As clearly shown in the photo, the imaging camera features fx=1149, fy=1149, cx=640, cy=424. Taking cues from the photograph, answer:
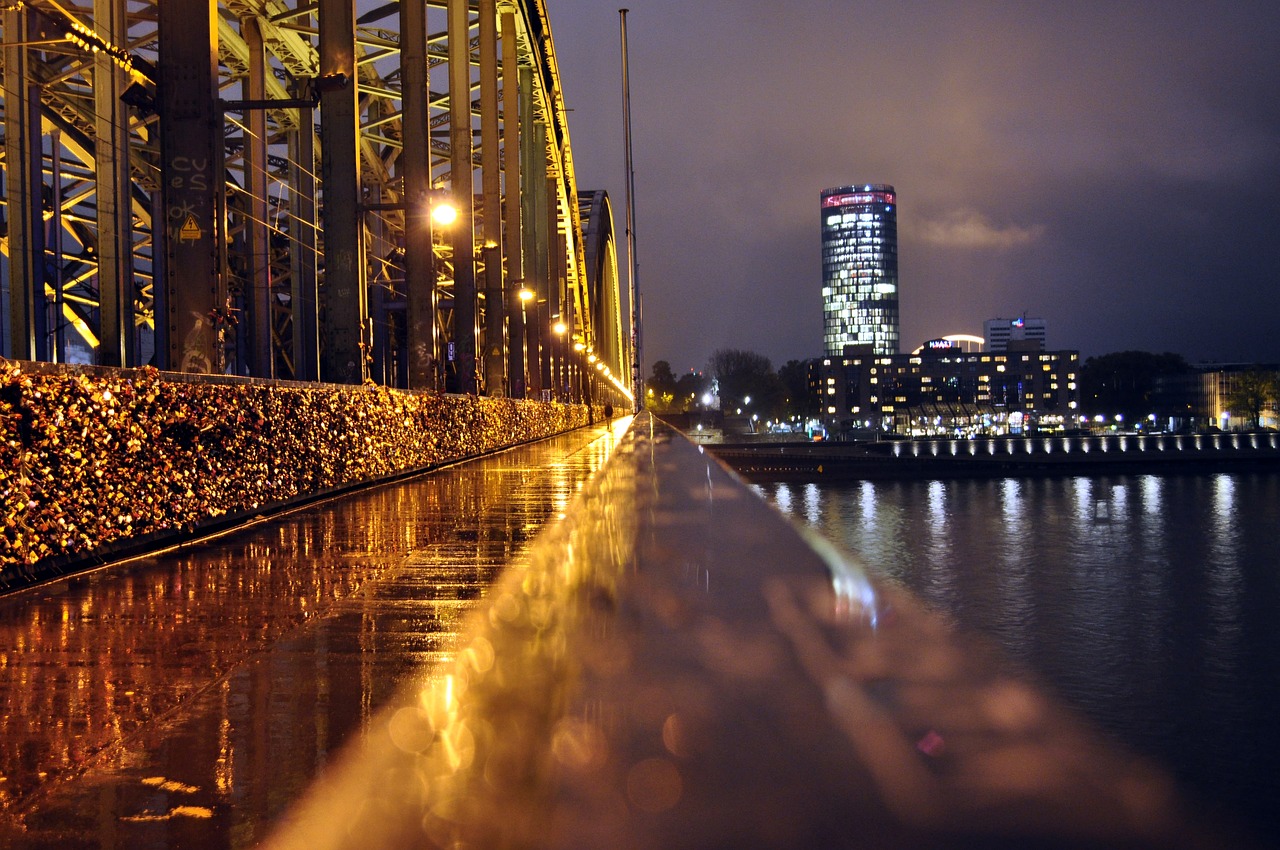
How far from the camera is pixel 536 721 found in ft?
13.7

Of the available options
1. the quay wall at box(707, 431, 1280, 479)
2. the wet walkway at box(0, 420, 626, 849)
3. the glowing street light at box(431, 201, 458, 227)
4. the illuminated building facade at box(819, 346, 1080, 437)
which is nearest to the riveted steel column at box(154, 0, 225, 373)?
the wet walkway at box(0, 420, 626, 849)

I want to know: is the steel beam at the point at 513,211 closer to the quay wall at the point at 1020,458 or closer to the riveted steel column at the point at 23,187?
the riveted steel column at the point at 23,187

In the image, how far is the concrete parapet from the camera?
3166 mm

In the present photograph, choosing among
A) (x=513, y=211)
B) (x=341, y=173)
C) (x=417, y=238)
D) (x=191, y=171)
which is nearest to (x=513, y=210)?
(x=513, y=211)

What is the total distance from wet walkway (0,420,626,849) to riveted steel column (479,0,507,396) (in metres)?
30.9

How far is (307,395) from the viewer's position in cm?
1451

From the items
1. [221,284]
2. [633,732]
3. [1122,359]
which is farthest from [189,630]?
[1122,359]

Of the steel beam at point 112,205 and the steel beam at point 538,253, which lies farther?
the steel beam at point 538,253

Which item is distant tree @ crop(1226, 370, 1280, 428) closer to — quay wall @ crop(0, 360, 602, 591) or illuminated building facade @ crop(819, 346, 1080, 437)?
illuminated building facade @ crop(819, 346, 1080, 437)

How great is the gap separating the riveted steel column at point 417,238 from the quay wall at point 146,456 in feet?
34.9

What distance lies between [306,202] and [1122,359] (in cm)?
17257

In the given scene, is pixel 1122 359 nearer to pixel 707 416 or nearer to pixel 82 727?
pixel 707 416

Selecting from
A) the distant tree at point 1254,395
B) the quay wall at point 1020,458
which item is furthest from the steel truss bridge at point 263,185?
the distant tree at point 1254,395

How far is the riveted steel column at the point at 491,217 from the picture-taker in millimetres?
40656
